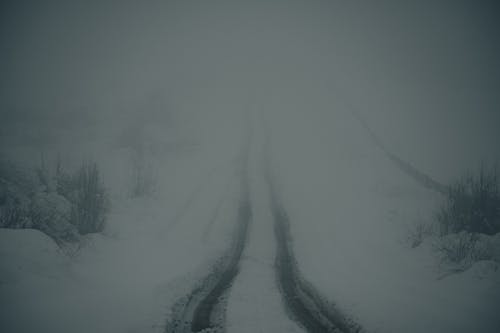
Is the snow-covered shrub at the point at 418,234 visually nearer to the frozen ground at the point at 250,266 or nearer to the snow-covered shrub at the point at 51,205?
the frozen ground at the point at 250,266

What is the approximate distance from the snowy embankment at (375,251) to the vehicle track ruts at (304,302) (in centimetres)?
40

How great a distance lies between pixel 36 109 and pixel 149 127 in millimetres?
21930

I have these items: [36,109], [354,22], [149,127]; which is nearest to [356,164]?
[149,127]

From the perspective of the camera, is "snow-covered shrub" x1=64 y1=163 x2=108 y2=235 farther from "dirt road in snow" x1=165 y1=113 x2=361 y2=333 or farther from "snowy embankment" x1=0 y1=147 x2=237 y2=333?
"dirt road in snow" x1=165 y1=113 x2=361 y2=333

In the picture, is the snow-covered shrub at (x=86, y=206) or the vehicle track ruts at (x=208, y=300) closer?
the vehicle track ruts at (x=208, y=300)

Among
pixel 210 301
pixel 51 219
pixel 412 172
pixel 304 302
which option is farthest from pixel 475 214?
pixel 51 219

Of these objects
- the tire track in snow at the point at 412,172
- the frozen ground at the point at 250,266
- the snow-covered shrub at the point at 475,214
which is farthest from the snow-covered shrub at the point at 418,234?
the tire track in snow at the point at 412,172

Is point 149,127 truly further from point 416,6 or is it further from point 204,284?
point 416,6

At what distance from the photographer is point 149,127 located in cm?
3534

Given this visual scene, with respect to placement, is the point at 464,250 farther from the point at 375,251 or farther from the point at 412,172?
the point at 412,172

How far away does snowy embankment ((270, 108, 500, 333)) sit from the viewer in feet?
30.5

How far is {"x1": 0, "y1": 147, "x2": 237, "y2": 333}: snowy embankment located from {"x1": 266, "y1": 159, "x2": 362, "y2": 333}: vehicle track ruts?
10.5 feet

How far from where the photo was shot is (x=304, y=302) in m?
10.2

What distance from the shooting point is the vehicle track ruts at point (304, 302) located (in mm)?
8922
